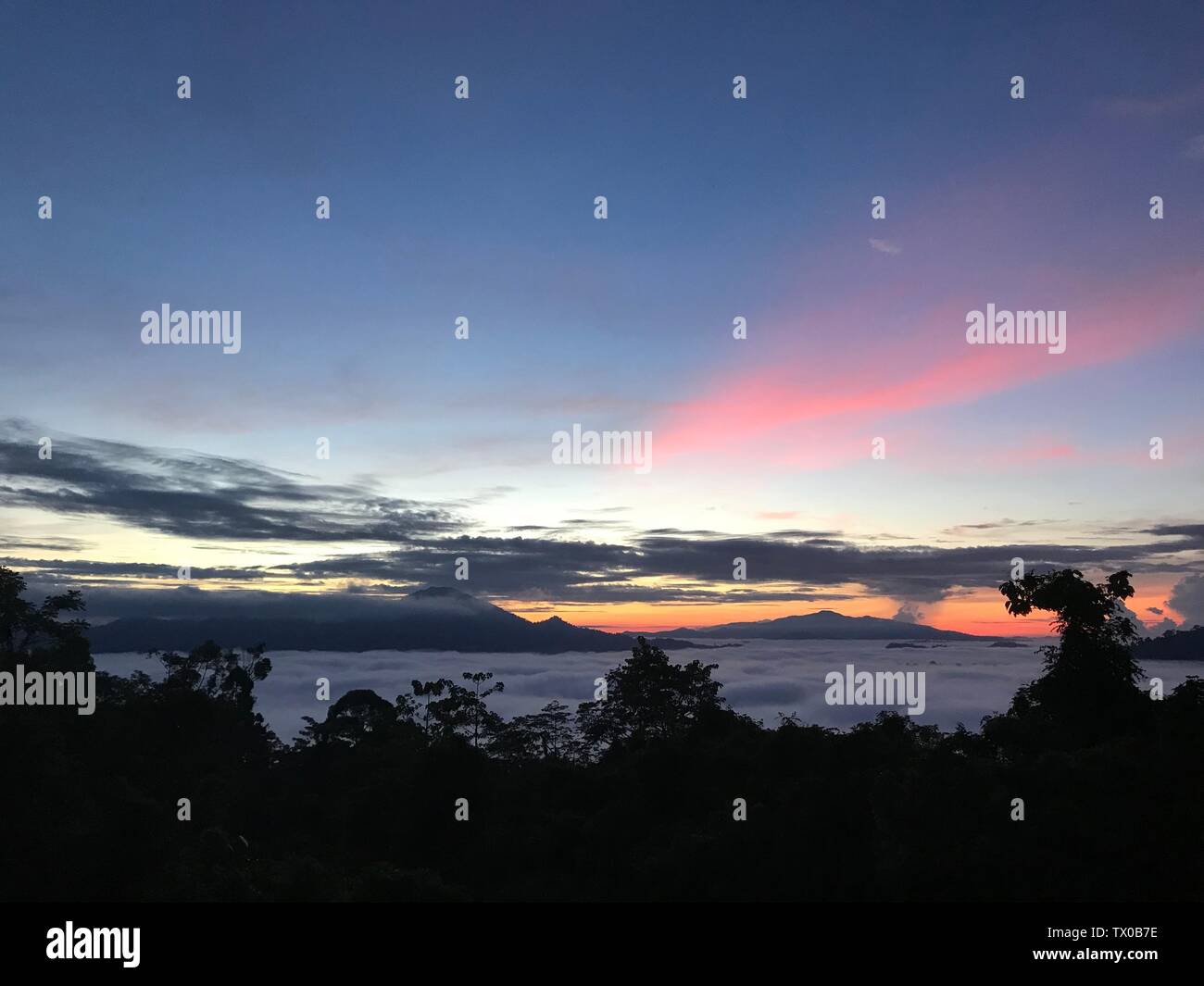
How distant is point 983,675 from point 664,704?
82.4 metres

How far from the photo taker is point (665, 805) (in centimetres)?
3400

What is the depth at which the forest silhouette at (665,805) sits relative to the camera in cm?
1919

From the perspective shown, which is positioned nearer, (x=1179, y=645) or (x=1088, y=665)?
(x=1088, y=665)

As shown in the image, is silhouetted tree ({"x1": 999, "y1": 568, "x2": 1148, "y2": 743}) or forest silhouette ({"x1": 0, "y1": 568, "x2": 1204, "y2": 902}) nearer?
forest silhouette ({"x1": 0, "y1": 568, "x2": 1204, "y2": 902})

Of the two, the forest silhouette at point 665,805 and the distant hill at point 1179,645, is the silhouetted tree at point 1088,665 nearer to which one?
the forest silhouette at point 665,805

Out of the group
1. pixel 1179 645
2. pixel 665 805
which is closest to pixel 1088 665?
pixel 665 805

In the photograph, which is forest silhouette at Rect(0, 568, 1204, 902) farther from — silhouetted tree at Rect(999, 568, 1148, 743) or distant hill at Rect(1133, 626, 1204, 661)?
distant hill at Rect(1133, 626, 1204, 661)

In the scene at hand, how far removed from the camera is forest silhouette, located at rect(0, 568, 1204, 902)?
19.2 meters

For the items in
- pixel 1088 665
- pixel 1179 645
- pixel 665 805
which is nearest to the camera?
pixel 1088 665

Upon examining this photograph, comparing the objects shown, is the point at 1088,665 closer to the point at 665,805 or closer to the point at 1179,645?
the point at 665,805

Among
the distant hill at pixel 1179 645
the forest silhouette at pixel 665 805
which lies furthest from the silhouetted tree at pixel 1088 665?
the distant hill at pixel 1179 645

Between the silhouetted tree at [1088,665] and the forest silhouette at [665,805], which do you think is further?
the silhouetted tree at [1088,665]

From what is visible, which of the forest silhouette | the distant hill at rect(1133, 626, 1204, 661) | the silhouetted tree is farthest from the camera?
the distant hill at rect(1133, 626, 1204, 661)

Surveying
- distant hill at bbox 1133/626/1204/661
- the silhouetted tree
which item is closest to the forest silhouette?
the silhouetted tree
